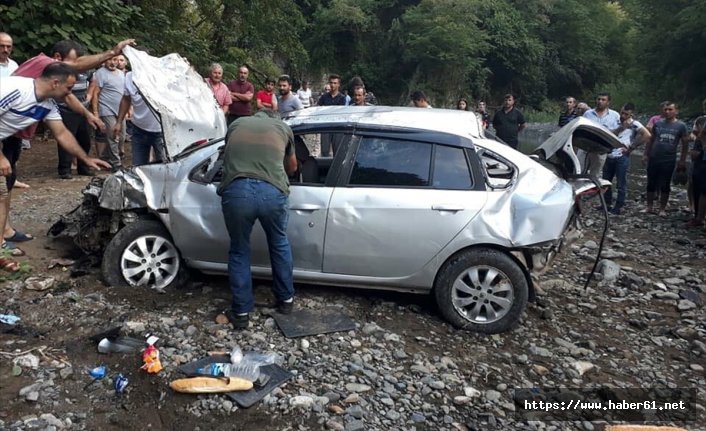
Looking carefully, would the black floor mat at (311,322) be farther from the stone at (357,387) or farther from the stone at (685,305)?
the stone at (685,305)

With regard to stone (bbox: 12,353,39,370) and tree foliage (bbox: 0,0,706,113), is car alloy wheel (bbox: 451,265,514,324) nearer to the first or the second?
stone (bbox: 12,353,39,370)

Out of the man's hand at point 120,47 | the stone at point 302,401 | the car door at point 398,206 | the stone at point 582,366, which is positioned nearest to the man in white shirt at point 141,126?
the man's hand at point 120,47

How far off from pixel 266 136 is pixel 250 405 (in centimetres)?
198

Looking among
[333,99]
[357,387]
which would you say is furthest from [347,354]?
[333,99]

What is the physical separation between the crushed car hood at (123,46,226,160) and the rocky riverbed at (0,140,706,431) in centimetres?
155

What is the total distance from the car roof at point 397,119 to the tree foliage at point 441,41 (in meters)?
7.34

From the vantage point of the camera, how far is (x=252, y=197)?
4.13 meters

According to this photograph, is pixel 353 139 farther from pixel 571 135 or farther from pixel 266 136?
pixel 571 135

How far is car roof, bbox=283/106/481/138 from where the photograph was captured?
4.81 meters

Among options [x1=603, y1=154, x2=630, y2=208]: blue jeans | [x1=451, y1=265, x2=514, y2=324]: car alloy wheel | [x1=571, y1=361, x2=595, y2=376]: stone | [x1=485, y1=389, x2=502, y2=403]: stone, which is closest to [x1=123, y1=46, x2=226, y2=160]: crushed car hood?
[x1=451, y1=265, x2=514, y2=324]: car alloy wheel

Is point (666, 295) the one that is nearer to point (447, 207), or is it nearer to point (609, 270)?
point (609, 270)

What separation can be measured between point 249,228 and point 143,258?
4.27 ft

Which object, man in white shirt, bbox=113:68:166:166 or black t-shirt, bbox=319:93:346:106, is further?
black t-shirt, bbox=319:93:346:106

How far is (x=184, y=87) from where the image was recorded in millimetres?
6074
